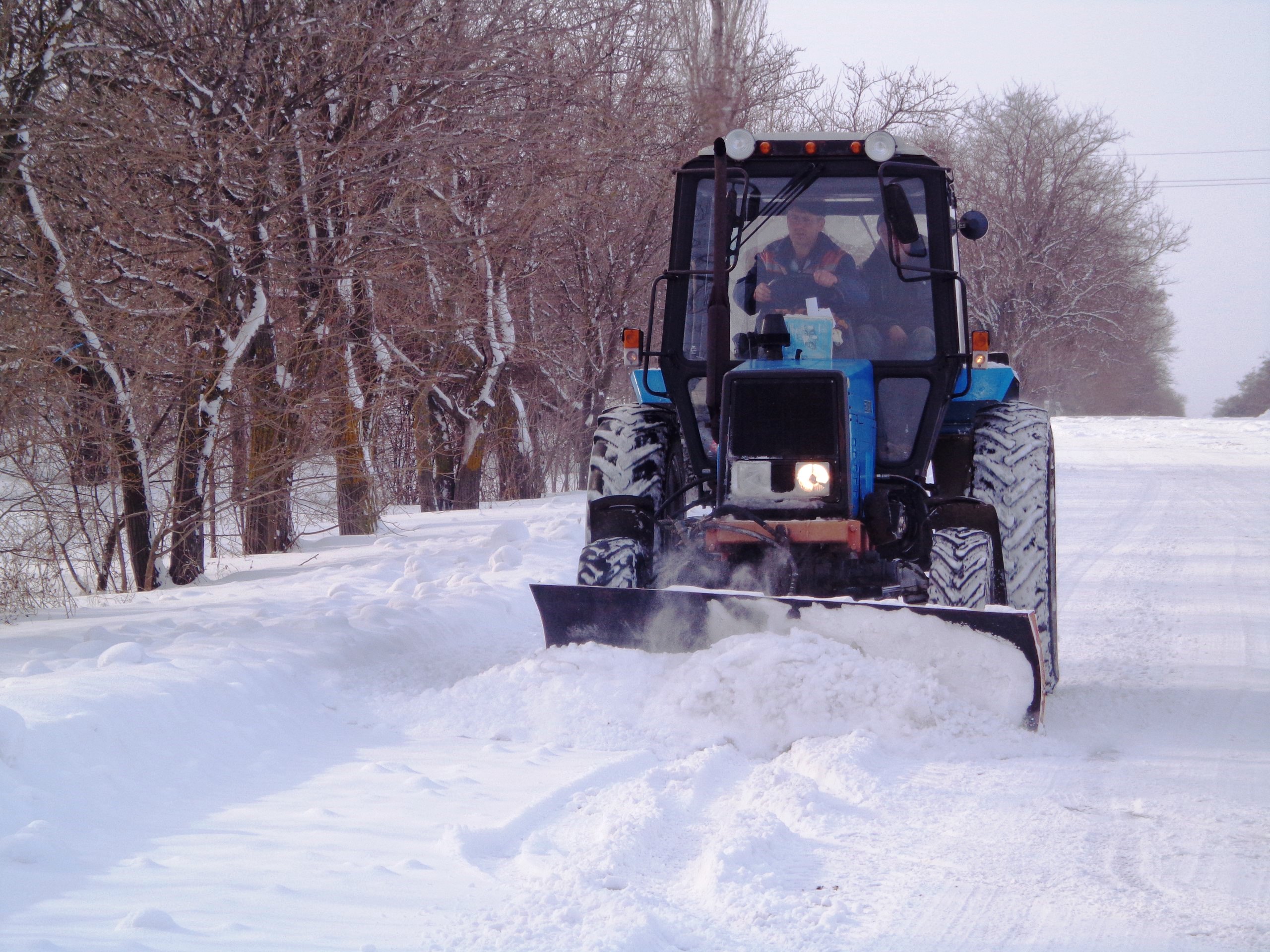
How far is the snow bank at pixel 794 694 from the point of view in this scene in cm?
434

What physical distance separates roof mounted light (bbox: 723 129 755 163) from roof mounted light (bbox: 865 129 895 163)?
1.77 feet

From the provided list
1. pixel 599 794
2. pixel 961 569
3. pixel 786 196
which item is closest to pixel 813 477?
pixel 961 569

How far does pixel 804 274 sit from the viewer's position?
5.66m

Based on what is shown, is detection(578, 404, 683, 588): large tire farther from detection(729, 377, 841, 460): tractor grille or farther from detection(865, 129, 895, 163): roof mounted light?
detection(865, 129, 895, 163): roof mounted light

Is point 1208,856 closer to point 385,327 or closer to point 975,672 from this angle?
point 975,672

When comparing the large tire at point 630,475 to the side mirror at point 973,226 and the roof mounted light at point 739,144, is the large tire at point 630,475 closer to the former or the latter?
the roof mounted light at point 739,144

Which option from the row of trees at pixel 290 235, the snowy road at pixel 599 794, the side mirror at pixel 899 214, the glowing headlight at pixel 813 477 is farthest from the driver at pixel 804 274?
the row of trees at pixel 290 235

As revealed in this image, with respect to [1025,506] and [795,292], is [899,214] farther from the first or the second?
[1025,506]

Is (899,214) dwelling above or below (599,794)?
above

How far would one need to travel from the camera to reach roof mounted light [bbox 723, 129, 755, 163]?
17.3 ft

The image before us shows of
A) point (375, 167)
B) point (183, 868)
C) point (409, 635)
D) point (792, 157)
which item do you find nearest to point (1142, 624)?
point (792, 157)

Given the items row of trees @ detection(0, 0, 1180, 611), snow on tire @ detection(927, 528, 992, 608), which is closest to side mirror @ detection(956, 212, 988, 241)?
snow on tire @ detection(927, 528, 992, 608)

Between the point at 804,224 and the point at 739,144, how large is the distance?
0.59 metres

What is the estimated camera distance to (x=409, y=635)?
624 centimetres
